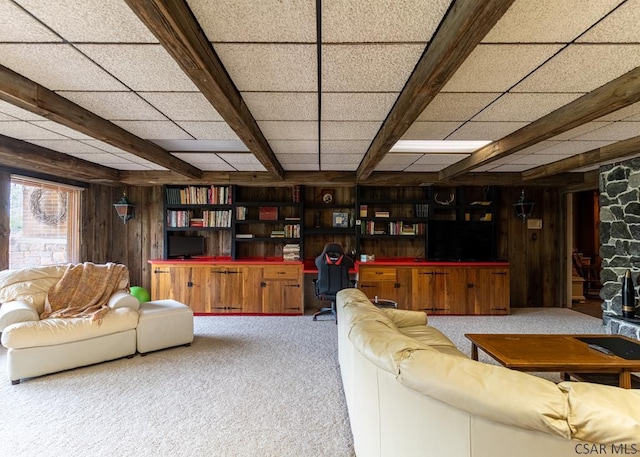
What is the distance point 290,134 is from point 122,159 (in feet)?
8.08

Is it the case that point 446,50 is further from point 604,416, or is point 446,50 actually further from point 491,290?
point 491,290

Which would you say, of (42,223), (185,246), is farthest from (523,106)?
(42,223)

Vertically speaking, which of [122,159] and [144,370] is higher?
[122,159]

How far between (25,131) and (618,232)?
6736 mm

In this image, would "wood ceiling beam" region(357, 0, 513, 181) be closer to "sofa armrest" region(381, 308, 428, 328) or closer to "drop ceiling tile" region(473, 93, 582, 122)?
"drop ceiling tile" region(473, 93, 582, 122)

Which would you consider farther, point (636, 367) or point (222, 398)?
point (222, 398)

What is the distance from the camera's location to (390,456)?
140 centimetres

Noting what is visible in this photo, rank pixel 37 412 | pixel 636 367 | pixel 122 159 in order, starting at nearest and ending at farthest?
pixel 636 367, pixel 37 412, pixel 122 159

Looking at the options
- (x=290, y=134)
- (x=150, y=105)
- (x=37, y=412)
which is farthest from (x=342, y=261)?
(x=37, y=412)

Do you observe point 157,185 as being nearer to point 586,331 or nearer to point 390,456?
point 390,456

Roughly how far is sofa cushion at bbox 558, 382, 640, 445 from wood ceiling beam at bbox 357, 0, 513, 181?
132 cm

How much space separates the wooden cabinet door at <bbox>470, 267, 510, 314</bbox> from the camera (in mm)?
5086

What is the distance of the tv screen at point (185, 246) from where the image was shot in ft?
17.5

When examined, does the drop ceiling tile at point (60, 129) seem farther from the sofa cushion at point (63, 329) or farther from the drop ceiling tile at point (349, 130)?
the drop ceiling tile at point (349, 130)
